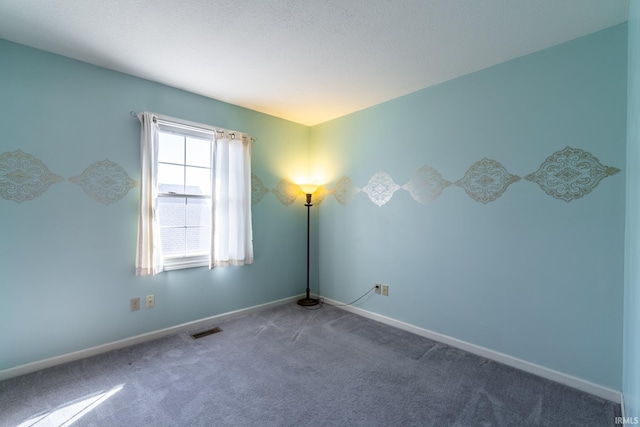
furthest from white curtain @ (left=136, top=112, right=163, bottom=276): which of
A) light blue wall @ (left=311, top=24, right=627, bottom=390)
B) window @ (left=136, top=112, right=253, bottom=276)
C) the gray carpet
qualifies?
→ light blue wall @ (left=311, top=24, right=627, bottom=390)

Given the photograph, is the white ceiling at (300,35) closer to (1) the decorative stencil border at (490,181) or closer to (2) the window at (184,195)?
(2) the window at (184,195)

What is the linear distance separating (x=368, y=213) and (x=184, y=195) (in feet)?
6.72

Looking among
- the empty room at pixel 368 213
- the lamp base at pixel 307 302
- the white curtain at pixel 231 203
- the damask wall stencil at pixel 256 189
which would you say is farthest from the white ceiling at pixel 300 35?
the lamp base at pixel 307 302

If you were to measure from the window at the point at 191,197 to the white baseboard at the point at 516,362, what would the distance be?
1901mm

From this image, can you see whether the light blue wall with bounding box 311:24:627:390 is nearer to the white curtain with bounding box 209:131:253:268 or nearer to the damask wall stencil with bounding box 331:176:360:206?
the damask wall stencil with bounding box 331:176:360:206

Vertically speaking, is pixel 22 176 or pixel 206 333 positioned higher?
pixel 22 176

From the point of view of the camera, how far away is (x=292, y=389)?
2045 mm

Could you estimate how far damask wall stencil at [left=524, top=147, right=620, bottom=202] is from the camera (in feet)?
6.61

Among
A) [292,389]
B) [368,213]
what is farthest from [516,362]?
[368,213]

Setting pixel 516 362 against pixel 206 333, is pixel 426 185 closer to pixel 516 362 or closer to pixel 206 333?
pixel 516 362

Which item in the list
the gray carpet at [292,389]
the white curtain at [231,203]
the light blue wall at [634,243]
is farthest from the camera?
the white curtain at [231,203]

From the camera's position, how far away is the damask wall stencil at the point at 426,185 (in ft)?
9.25

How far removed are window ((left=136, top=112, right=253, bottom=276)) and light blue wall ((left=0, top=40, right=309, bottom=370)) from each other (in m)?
0.12

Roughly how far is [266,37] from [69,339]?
2865 millimetres
